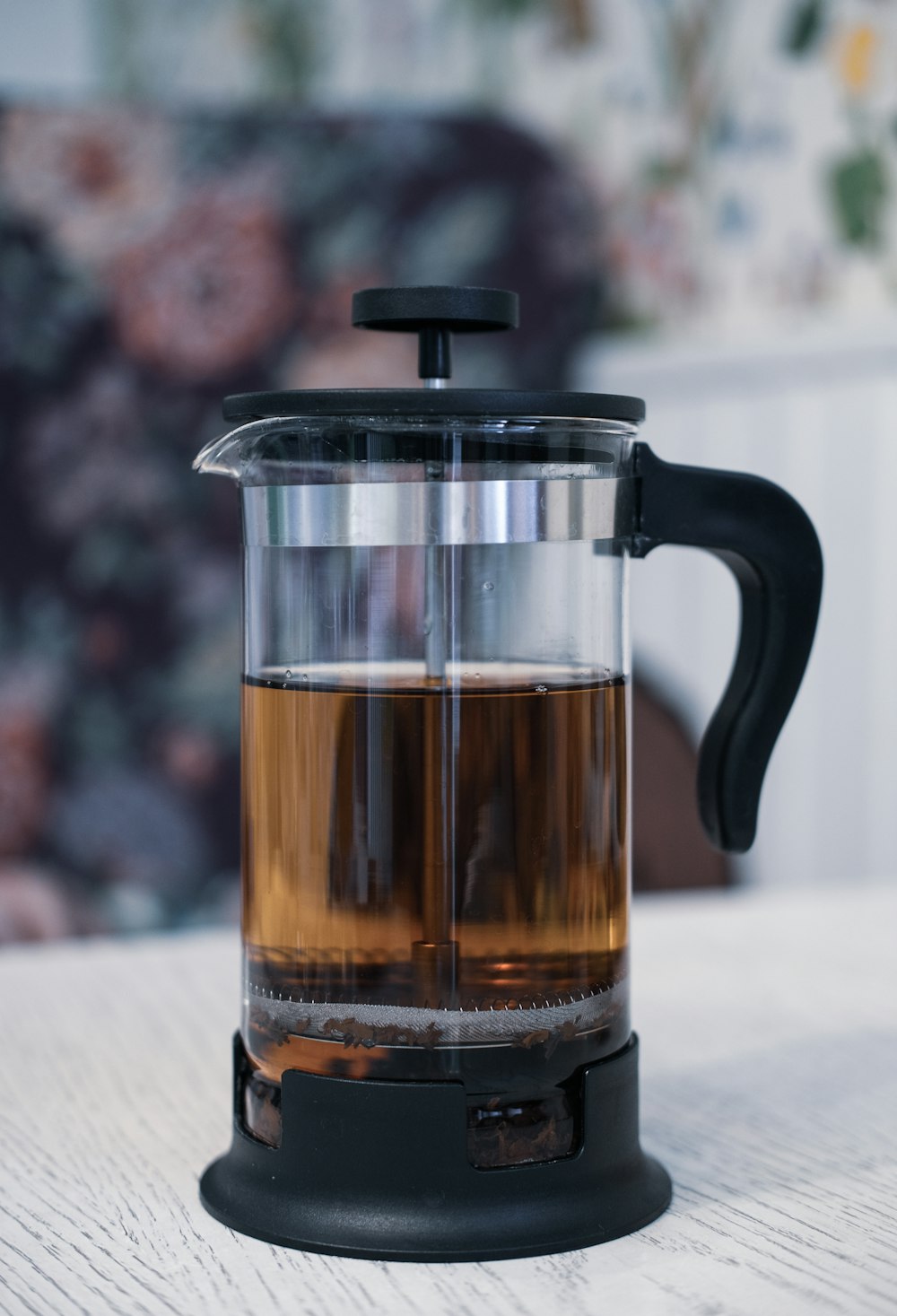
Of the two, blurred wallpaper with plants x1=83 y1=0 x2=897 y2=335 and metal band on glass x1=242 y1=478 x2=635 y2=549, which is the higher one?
blurred wallpaper with plants x1=83 y1=0 x2=897 y2=335

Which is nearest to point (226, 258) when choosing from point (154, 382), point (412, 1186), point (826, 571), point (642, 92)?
Answer: point (154, 382)

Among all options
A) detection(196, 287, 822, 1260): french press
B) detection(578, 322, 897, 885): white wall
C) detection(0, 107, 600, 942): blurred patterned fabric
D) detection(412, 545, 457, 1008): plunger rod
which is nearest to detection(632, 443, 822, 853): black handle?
detection(196, 287, 822, 1260): french press

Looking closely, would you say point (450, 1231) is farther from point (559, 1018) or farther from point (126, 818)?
point (126, 818)

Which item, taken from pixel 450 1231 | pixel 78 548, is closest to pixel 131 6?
pixel 78 548

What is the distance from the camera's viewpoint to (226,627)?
6.77ft

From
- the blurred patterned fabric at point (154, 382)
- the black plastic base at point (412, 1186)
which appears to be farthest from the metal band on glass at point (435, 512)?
the blurred patterned fabric at point (154, 382)

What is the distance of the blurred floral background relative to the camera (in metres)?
1.98

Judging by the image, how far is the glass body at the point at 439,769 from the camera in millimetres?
544

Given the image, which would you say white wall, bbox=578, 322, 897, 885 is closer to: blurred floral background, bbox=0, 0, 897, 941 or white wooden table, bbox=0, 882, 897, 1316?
blurred floral background, bbox=0, 0, 897, 941

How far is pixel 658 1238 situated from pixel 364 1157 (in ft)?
0.37

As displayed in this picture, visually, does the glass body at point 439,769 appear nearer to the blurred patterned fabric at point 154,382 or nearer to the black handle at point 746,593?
the black handle at point 746,593

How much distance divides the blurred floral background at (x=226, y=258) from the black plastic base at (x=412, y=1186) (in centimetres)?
150

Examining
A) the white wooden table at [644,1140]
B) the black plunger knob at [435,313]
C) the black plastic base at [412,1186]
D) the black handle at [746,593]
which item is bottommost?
the white wooden table at [644,1140]

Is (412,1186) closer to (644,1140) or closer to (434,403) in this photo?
(644,1140)
